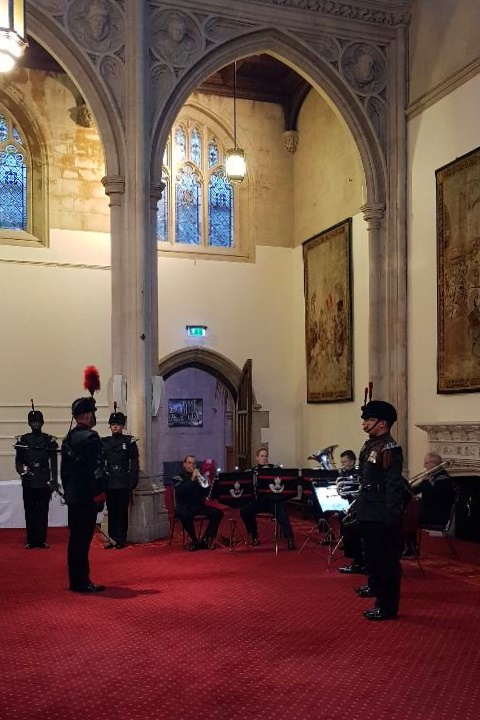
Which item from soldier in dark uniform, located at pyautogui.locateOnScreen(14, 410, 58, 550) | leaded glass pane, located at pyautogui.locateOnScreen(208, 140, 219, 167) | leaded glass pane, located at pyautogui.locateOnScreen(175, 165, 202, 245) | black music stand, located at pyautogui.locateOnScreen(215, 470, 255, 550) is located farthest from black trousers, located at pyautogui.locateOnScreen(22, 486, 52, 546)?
leaded glass pane, located at pyautogui.locateOnScreen(208, 140, 219, 167)

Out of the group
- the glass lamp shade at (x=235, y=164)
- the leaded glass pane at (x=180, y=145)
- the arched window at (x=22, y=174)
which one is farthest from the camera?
the leaded glass pane at (x=180, y=145)

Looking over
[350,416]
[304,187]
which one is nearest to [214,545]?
[350,416]

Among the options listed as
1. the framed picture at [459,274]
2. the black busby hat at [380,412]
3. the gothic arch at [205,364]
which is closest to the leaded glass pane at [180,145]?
the gothic arch at [205,364]

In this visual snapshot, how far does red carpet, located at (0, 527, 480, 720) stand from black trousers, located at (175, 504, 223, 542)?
0.82 m

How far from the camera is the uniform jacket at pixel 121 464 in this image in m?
9.23

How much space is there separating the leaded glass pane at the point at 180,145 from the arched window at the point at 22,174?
238 cm

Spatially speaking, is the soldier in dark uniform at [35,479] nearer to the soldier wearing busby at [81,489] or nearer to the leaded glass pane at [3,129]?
the soldier wearing busby at [81,489]

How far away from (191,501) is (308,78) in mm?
6101

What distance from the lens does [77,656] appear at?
499cm

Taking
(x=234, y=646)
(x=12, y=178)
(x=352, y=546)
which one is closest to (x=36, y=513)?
(x=352, y=546)

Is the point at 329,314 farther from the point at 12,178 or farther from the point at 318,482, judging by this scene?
the point at 12,178

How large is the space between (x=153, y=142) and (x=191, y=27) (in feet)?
5.49

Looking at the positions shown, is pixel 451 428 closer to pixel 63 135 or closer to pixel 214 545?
pixel 214 545

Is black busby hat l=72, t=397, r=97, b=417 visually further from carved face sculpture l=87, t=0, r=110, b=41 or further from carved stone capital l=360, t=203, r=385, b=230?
carved stone capital l=360, t=203, r=385, b=230
